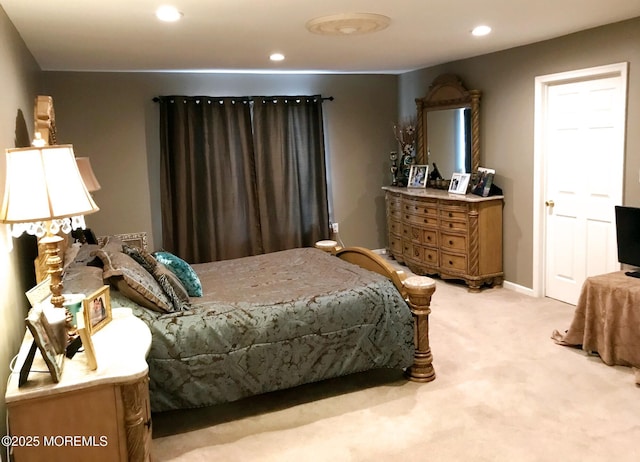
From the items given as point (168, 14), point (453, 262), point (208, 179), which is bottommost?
point (453, 262)

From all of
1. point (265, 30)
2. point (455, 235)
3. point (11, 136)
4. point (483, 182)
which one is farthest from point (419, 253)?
point (11, 136)

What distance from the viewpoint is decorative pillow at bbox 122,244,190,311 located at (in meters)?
3.03

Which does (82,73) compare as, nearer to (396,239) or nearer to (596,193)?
(396,239)

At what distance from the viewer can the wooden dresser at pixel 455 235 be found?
519 cm

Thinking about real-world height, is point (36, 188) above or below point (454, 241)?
above

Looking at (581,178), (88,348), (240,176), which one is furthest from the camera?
(240,176)

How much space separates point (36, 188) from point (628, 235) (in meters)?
3.66

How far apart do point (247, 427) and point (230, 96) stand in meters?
4.02

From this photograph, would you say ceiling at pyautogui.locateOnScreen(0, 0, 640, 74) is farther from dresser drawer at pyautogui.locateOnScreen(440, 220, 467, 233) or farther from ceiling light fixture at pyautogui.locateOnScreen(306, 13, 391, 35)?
dresser drawer at pyautogui.locateOnScreen(440, 220, 467, 233)

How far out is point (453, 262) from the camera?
541 centimetres

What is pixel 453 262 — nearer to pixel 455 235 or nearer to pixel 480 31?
pixel 455 235

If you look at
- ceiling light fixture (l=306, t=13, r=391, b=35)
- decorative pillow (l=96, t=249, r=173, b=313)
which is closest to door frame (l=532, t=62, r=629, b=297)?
ceiling light fixture (l=306, t=13, r=391, b=35)

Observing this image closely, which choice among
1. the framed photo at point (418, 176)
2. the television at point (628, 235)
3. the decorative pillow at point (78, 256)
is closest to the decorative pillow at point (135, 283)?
the decorative pillow at point (78, 256)

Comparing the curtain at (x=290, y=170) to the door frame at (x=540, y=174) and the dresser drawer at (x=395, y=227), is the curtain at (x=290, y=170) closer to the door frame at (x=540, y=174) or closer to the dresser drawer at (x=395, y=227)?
the dresser drawer at (x=395, y=227)
